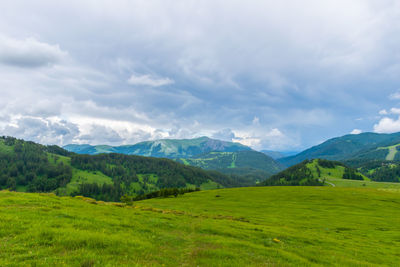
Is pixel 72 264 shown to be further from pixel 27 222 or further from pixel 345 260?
pixel 345 260

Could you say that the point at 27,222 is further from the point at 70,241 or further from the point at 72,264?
the point at 72,264

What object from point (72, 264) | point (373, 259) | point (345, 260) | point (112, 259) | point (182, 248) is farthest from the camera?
point (373, 259)

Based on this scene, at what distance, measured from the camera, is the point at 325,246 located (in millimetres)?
20922

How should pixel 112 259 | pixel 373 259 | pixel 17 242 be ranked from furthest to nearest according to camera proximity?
1. pixel 373 259
2. pixel 17 242
3. pixel 112 259

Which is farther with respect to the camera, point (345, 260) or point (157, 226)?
point (157, 226)

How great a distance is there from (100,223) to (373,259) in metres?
27.1

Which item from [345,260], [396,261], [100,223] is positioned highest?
[100,223]

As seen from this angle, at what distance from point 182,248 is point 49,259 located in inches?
339

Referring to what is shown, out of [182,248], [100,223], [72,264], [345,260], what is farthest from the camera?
[100,223]

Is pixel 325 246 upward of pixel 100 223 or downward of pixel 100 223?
downward

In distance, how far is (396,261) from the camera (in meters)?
18.8

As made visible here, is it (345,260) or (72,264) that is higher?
(72,264)

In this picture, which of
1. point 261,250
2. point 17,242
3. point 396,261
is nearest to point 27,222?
point 17,242

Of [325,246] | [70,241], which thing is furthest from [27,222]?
[325,246]
